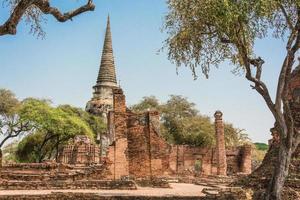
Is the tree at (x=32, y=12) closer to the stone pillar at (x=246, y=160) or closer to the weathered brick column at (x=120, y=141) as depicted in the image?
the weathered brick column at (x=120, y=141)

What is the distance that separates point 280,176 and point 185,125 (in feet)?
132

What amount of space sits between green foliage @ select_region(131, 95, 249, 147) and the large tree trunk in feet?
114

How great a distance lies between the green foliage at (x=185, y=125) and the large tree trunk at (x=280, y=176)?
34851mm

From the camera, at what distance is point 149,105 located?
56719mm

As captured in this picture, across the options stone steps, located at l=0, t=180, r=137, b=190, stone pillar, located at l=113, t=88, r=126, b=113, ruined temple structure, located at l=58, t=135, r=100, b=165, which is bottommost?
stone steps, located at l=0, t=180, r=137, b=190

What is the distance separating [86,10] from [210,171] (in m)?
29.6

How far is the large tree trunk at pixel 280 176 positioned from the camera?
412 inches

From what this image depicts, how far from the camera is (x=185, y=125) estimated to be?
50.7 meters

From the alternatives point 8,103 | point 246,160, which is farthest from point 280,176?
point 8,103

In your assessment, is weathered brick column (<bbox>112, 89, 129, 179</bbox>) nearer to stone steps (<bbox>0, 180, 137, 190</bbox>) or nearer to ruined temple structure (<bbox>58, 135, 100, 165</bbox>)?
stone steps (<bbox>0, 180, 137, 190</bbox>)

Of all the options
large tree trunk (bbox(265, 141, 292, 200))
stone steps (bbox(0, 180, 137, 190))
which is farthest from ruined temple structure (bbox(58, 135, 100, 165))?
large tree trunk (bbox(265, 141, 292, 200))

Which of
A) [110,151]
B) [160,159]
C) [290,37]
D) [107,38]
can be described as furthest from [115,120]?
[107,38]

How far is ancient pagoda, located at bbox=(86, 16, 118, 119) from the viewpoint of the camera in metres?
57.2

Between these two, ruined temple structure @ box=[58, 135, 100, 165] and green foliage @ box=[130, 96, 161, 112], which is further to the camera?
green foliage @ box=[130, 96, 161, 112]
